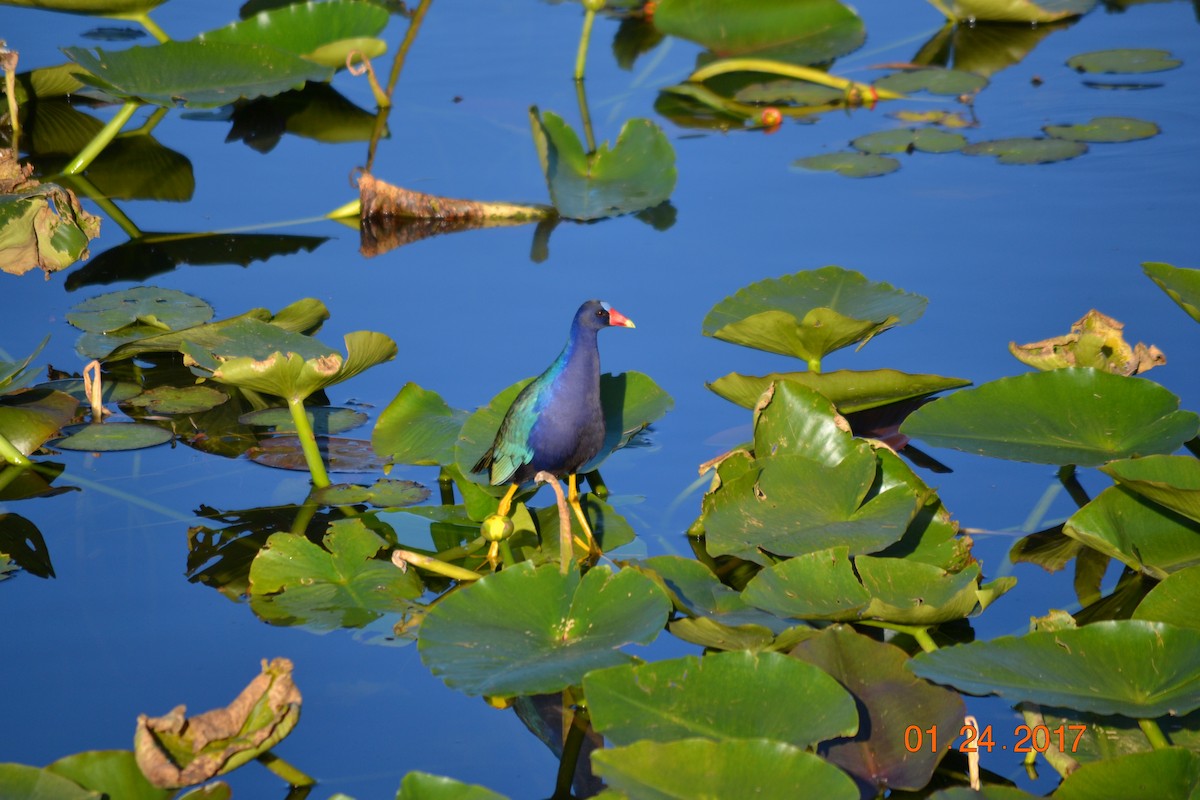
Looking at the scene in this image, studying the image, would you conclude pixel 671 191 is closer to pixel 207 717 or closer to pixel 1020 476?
pixel 1020 476

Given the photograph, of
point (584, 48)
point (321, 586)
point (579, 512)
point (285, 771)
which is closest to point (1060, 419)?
point (579, 512)

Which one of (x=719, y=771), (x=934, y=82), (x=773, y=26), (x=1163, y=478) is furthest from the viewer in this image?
(x=773, y=26)

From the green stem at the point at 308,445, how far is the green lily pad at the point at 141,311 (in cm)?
76

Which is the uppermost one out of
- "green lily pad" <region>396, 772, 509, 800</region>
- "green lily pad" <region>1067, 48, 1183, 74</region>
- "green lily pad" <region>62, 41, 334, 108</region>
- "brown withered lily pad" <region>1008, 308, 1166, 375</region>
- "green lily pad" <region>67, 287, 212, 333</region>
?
"green lily pad" <region>62, 41, 334, 108</region>

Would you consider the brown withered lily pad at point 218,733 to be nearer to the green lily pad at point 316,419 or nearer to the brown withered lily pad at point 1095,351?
the green lily pad at point 316,419

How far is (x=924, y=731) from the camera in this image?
1980 millimetres

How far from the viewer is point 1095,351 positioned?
2920 mm

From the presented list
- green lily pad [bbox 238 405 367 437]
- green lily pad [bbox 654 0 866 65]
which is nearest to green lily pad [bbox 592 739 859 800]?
green lily pad [bbox 238 405 367 437]

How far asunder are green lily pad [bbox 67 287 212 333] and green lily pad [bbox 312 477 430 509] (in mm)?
820

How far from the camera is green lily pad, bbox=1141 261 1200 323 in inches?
108

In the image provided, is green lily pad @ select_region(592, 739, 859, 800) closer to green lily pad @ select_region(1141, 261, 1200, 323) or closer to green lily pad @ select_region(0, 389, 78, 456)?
green lily pad @ select_region(1141, 261, 1200, 323)

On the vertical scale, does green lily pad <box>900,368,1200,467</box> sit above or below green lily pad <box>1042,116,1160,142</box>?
above

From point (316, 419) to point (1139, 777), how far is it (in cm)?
216

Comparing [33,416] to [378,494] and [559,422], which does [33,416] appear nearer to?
[378,494]
